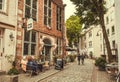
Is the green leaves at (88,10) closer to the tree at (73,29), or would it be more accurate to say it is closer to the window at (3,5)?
the window at (3,5)

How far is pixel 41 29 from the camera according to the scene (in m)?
18.3

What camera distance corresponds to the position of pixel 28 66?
13.2 m

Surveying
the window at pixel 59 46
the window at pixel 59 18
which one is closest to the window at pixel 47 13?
the window at pixel 59 18

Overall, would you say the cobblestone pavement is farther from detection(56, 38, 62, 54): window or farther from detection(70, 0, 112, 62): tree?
detection(56, 38, 62, 54): window

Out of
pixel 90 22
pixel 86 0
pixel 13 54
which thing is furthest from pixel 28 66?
pixel 90 22

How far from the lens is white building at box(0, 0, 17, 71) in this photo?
12945 millimetres

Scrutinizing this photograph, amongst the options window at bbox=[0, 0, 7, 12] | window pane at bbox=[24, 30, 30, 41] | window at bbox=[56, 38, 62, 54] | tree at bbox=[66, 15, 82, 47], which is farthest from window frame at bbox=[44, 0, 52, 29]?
tree at bbox=[66, 15, 82, 47]

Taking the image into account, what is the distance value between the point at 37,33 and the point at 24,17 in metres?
2.59

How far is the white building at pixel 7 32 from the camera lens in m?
12.9

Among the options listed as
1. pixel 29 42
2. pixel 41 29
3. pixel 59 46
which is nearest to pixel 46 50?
pixel 41 29

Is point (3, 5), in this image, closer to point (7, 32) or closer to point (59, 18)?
point (7, 32)

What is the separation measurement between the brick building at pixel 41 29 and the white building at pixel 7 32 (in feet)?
2.23

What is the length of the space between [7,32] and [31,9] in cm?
436

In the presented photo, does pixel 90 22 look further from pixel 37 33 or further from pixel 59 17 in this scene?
pixel 37 33
